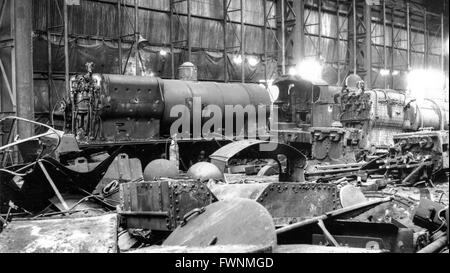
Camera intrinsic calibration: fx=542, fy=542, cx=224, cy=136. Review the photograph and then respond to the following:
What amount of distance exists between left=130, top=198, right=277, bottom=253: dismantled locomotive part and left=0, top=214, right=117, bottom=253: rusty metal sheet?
1.95 ft

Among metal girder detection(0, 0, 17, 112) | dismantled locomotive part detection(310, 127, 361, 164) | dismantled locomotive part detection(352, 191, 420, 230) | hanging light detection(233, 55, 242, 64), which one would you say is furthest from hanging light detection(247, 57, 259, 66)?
dismantled locomotive part detection(352, 191, 420, 230)

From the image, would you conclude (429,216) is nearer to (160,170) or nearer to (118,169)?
(160,170)

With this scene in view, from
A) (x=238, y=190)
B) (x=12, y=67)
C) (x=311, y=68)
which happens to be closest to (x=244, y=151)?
(x=238, y=190)

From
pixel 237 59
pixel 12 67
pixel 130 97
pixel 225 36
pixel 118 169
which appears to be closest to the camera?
pixel 118 169

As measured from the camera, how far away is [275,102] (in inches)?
744

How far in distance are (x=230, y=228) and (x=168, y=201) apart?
4.25 feet

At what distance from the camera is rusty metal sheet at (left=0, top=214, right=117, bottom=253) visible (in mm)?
4617

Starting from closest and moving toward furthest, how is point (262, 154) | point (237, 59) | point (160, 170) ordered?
point (262, 154) < point (160, 170) < point (237, 59)

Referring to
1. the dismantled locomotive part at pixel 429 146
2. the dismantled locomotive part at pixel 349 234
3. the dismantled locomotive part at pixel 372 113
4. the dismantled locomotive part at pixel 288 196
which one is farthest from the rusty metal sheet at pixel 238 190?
the dismantled locomotive part at pixel 372 113

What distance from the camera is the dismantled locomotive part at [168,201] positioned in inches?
208

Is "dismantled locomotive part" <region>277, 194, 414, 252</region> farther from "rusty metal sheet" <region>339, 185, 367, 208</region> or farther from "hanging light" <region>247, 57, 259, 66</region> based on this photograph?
"hanging light" <region>247, 57, 259, 66</region>

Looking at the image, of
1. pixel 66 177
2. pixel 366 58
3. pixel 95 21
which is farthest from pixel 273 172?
pixel 366 58

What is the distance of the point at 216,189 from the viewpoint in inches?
242

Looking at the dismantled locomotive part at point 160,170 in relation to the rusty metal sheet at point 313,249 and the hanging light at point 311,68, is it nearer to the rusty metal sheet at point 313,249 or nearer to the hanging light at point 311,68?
the rusty metal sheet at point 313,249
